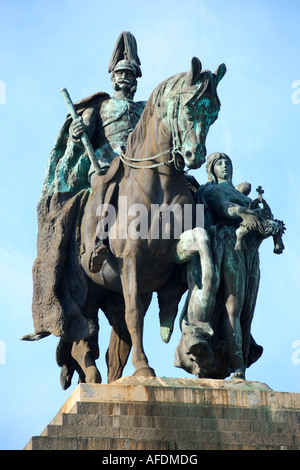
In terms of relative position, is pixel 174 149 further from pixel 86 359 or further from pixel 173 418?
pixel 173 418

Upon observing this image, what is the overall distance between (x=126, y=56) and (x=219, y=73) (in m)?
3.27

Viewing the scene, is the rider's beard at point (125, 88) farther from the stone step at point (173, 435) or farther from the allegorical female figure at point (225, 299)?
the stone step at point (173, 435)

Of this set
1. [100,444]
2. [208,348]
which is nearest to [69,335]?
[208,348]

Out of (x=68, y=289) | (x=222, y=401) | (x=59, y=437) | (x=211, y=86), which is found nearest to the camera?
(x=59, y=437)

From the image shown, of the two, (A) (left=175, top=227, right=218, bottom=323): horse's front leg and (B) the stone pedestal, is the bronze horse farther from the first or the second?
(B) the stone pedestal

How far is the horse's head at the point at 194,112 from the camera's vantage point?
64.4 ft

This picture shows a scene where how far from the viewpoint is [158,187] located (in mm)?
20297

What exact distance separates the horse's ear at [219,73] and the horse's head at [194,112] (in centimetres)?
30

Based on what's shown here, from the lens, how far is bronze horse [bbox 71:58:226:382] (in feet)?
64.8

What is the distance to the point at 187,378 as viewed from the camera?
1912cm

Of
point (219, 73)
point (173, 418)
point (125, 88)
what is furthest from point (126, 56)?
point (173, 418)

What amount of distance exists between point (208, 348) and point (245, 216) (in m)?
2.18

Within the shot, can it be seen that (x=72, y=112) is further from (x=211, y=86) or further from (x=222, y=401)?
(x=222, y=401)

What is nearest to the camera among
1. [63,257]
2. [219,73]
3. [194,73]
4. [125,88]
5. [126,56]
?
[194,73]
